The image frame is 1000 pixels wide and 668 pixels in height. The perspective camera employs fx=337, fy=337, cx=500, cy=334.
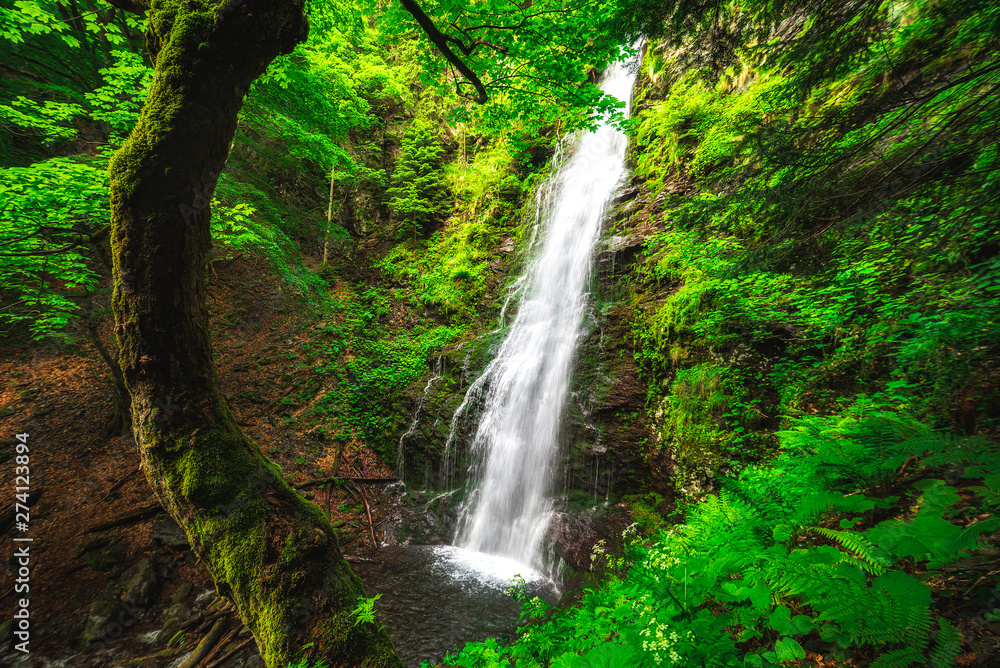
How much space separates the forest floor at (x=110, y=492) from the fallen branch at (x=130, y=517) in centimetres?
1

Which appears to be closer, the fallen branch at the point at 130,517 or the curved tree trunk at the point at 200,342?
the curved tree trunk at the point at 200,342

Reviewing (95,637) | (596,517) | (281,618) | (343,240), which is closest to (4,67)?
(343,240)

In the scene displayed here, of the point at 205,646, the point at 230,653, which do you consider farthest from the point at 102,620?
the point at 230,653

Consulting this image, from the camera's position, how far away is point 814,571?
4.34 feet

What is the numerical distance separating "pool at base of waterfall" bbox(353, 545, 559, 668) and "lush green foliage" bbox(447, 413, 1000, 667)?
2.11 metres

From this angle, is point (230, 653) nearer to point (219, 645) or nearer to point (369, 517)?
point (219, 645)

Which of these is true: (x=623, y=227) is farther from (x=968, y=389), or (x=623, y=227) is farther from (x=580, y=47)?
(x=968, y=389)

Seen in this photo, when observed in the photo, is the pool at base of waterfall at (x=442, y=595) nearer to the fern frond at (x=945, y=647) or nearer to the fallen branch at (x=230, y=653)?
the fallen branch at (x=230, y=653)

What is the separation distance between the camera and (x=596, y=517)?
5180mm

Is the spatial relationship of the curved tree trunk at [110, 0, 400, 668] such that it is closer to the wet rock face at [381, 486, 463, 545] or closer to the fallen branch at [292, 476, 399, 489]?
the wet rock face at [381, 486, 463, 545]

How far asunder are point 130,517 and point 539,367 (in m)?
7.02

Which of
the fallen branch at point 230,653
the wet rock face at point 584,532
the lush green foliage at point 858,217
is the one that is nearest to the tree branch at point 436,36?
the lush green foliage at point 858,217

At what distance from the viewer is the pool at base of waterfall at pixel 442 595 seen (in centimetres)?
402

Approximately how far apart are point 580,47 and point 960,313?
13.1 feet
